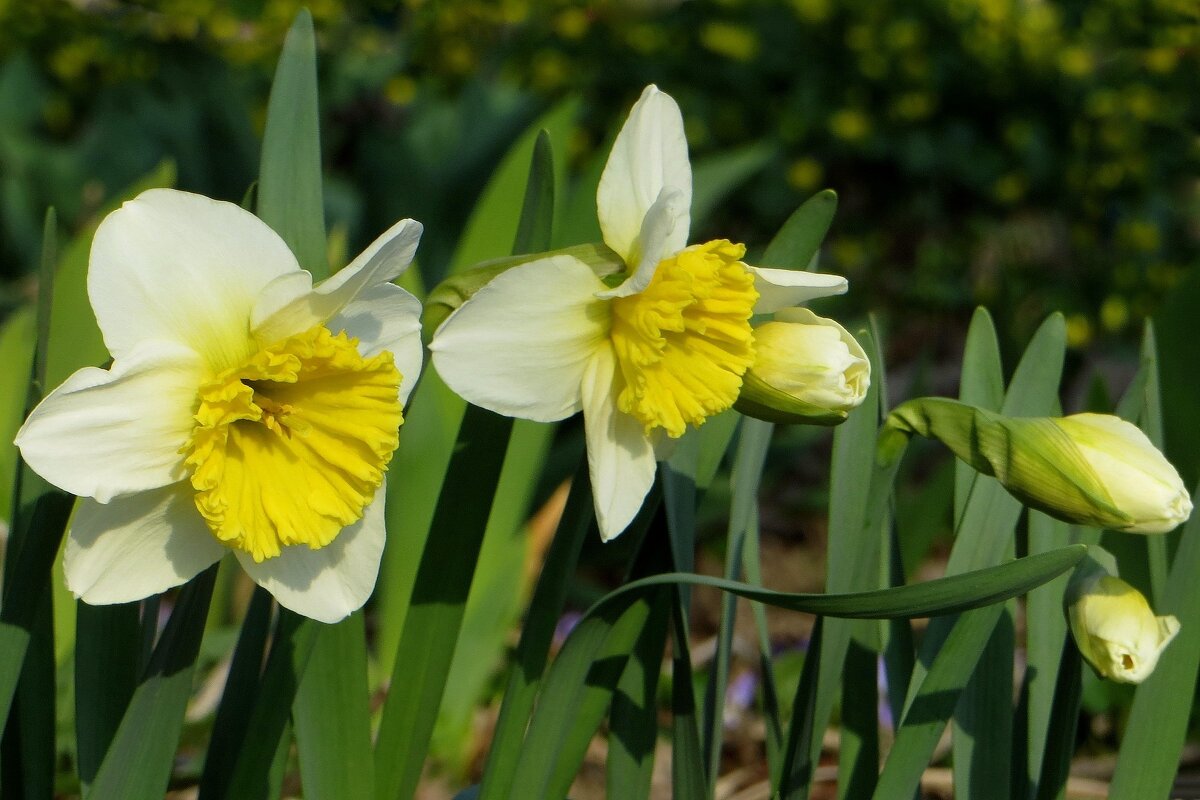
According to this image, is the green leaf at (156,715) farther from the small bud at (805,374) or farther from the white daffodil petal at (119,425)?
the small bud at (805,374)

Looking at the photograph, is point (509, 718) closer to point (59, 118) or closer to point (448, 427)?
point (448, 427)

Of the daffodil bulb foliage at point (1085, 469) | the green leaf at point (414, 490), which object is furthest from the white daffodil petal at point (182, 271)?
the green leaf at point (414, 490)

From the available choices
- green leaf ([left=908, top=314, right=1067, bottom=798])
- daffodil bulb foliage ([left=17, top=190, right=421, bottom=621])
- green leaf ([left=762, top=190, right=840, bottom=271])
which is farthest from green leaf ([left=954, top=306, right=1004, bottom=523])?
daffodil bulb foliage ([left=17, top=190, right=421, bottom=621])

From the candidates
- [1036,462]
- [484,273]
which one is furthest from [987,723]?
[484,273]

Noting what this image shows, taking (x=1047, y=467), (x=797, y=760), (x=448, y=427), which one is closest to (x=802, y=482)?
(x=448, y=427)

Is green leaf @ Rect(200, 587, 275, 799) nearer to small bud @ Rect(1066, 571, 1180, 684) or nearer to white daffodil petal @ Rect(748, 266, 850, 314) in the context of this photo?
white daffodil petal @ Rect(748, 266, 850, 314)

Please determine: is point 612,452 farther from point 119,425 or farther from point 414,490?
point 414,490

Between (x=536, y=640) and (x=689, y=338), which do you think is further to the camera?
(x=536, y=640)
